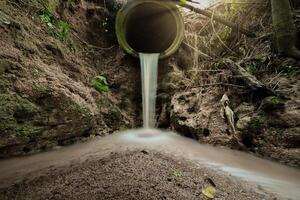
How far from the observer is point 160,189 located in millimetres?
1709

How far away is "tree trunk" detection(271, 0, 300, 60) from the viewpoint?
137 inches

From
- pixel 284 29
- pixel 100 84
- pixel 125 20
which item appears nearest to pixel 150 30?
pixel 125 20

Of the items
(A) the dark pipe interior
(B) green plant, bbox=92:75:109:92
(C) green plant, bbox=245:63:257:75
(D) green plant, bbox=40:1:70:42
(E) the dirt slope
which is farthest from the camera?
(A) the dark pipe interior

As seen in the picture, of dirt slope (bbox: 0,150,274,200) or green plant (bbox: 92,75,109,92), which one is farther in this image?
green plant (bbox: 92,75,109,92)

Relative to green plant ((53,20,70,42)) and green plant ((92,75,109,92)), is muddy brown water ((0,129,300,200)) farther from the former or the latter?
green plant ((53,20,70,42))

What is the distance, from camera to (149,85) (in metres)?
5.21

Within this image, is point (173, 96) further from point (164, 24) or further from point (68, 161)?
point (68, 161)

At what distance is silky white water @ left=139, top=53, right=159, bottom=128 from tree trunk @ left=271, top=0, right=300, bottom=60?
106 inches

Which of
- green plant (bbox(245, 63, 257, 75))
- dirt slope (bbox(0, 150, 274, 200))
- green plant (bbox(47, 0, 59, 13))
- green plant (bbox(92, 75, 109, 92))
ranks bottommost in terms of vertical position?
dirt slope (bbox(0, 150, 274, 200))

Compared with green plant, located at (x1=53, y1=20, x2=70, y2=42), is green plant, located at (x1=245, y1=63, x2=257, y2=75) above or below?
below

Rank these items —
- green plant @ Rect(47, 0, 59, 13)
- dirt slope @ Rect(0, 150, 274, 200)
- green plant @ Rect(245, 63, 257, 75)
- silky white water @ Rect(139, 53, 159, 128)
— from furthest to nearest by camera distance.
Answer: silky white water @ Rect(139, 53, 159, 128), green plant @ Rect(47, 0, 59, 13), green plant @ Rect(245, 63, 257, 75), dirt slope @ Rect(0, 150, 274, 200)

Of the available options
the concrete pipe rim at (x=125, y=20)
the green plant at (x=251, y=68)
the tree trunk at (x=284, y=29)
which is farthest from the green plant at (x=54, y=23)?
the tree trunk at (x=284, y=29)

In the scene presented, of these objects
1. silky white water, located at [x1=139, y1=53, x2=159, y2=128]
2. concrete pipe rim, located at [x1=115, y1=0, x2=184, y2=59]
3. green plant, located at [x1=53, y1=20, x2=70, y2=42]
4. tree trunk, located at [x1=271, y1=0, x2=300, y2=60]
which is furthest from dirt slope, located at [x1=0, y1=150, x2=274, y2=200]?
concrete pipe rim, located at [x1=115, y1=0, x2=184, y2=59]

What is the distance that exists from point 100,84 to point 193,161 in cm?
282
